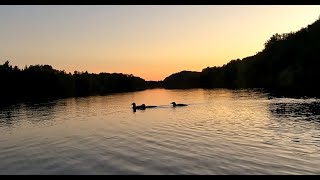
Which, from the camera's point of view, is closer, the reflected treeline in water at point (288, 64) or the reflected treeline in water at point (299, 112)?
the reflected treeline in water at point (299, 112)

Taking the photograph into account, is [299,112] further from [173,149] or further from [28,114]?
[28,114]

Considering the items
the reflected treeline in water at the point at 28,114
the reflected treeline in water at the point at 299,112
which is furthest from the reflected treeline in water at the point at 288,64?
Answer: the reflected treeline in water at the point at 28,114

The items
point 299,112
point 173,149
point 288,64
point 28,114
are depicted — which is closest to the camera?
point 173,149

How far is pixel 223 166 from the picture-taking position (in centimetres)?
2073

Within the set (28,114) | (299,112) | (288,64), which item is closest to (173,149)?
(299,112)

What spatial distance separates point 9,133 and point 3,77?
11727 centimetres

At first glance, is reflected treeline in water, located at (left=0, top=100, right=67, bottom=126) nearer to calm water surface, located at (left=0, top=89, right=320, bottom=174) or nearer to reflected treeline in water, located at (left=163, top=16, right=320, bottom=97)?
calm water surface, located at (left=0, top=89, right=320, bottom=174)

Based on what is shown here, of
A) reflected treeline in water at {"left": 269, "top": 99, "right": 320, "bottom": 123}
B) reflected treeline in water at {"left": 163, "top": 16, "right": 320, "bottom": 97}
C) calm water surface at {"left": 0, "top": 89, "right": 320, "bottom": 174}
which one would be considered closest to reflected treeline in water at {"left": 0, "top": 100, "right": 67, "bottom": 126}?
calm water surface at {"left": 0, "top": 89, "right": 320, "bottom": 174}

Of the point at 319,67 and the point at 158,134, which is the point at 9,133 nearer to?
the point at 158,134

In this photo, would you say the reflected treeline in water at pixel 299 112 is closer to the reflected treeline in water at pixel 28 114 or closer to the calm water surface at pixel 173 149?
the calm water surface at pixel 173 149

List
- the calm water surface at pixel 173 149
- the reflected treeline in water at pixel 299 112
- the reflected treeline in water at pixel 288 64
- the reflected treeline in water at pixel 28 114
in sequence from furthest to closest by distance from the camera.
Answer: the reflected treeline in water at pixel 288 64, the reflected treeline in water at pixel 28 114, the reflected treeline in water at pixel 299 112, the calm water surface at pixel 173 149

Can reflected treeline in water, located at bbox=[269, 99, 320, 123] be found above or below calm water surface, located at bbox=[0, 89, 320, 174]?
above
